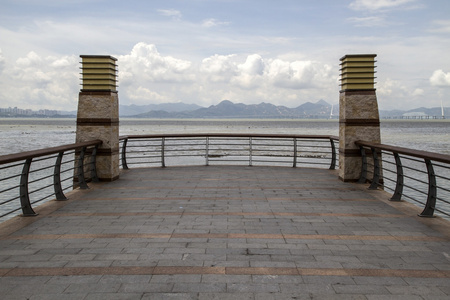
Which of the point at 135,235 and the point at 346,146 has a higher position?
the point at 346,146

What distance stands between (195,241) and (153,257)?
0.70 metres

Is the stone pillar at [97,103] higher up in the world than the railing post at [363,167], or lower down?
higher up

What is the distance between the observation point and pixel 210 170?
37.6ft

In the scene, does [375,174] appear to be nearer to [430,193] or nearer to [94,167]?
[430,193]

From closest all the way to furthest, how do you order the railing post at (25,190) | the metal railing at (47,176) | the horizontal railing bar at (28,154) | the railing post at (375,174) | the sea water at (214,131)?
1. the horizontal railing bar at (28,154)
2. the metal railing at (47,176)
3. the railing post at (25,190)
4. the railing post at (375,174)
5. the sea water at (214,131)

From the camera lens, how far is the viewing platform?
354cm

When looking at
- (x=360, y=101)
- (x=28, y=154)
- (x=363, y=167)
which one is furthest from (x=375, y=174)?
(x=28, y=154)

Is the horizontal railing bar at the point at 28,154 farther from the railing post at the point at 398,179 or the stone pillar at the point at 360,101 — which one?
the railing post at the point at 398,179

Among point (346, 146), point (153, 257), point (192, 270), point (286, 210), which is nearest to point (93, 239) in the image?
point (153, 257)

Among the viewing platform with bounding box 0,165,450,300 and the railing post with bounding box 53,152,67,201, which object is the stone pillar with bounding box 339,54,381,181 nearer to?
the viewing platform with bounding box 0,165,450,300

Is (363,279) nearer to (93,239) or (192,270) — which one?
(192,270)

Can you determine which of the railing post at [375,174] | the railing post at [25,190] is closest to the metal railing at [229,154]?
the railing post at [375,174]

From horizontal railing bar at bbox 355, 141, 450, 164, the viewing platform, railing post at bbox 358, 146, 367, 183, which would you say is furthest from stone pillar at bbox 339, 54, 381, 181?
the viewing platform

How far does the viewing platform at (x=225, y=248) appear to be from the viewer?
3.54m
